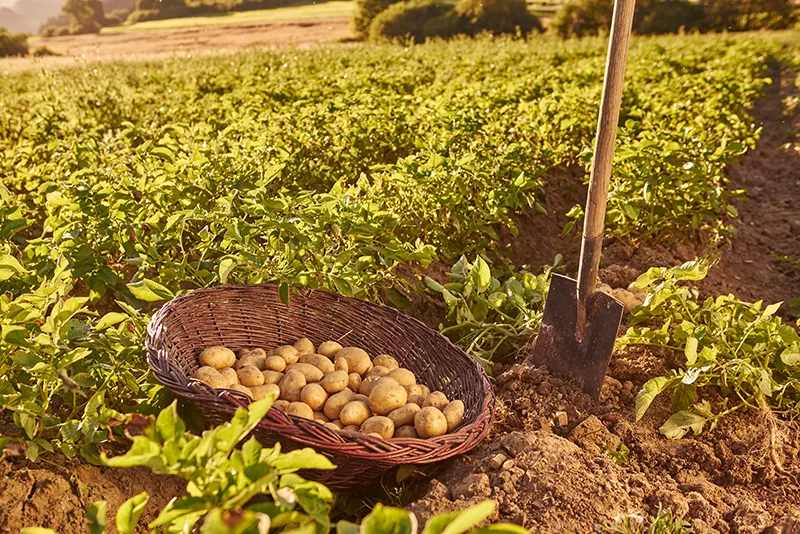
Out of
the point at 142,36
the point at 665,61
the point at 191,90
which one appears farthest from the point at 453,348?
the point at 142,36

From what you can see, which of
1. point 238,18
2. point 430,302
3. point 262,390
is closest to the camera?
point 262,390

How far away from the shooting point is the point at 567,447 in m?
2.35

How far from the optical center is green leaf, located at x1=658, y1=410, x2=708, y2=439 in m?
2.55

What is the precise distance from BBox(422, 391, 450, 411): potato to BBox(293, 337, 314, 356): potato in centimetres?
53

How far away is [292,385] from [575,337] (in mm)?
1115

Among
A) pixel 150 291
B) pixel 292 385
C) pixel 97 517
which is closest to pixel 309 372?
pixel 292 385

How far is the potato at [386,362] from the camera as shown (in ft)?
8.76

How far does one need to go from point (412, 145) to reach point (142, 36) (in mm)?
31418

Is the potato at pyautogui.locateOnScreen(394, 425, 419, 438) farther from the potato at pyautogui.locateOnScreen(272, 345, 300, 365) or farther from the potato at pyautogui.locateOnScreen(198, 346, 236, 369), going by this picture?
the potato at pyautogui.locateOnScreen(198, 346, 236, 369)

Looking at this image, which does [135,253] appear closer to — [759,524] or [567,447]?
[567,447]

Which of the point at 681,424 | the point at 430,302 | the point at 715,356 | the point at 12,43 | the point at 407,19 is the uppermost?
the point at 12,43

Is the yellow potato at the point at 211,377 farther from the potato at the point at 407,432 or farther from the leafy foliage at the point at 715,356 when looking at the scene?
the leafy foliage at the point at 715,356

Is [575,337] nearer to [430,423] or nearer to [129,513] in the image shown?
[430,423]

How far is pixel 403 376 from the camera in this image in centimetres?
254
